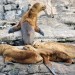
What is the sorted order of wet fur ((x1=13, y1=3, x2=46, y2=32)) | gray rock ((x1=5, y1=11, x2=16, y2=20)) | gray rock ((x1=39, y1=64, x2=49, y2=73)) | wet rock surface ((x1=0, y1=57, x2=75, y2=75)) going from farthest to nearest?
gray rock ((x1=5, y1=11, x2=16, y2=20)), wet fur ((x1=13, y1=3, x2=46, y2=32)), gray rock ((x1=39, y1=64, x2=49, y2=73)), wet rock surface ((x1=0, y1=57, x2=75, y2=75))

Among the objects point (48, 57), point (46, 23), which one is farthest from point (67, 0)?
point (48, 57)

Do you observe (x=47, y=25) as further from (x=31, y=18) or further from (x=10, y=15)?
(x=10, y=15)

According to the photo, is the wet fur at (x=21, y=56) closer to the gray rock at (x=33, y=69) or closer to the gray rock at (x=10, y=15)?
the gray rock at (x=33, y=69)

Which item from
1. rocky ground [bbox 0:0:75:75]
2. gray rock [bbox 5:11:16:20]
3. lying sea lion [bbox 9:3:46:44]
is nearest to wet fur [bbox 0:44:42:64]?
rocky ground [bbox 0:0:75:75]

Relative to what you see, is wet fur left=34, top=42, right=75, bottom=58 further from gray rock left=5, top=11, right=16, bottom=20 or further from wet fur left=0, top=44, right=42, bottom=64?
gray rock left=5, top=11, right=16, bottom=20

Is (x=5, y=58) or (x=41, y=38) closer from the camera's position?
(x=5, y=58)

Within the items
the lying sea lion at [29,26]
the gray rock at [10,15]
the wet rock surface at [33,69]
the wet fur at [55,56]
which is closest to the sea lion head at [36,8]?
the lying sea lion at [29,26]

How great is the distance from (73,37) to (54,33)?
714 mm

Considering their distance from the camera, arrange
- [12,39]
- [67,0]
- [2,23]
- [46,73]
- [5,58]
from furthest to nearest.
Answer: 1. [67,0]
2. [2,23]
3. [12,39]
4. [5,58]
5. [46,73]

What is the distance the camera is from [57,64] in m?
8.66

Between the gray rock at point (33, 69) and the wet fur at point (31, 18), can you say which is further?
the wet fur at point (31, 18)

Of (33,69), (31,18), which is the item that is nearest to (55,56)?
(33,69)

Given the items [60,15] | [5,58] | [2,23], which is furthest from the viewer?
[60,15]

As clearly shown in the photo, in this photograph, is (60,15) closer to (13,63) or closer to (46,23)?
(46,23)
